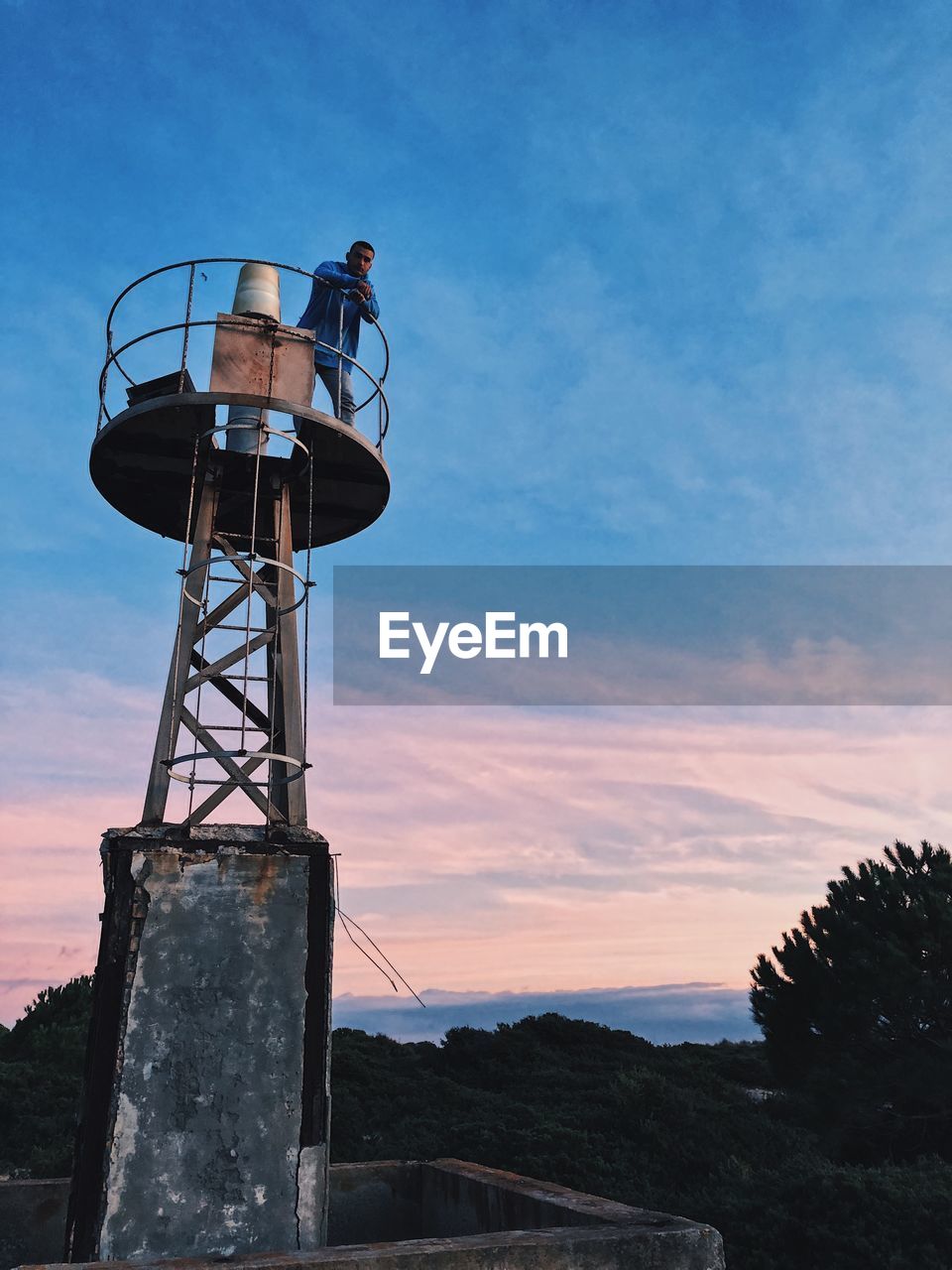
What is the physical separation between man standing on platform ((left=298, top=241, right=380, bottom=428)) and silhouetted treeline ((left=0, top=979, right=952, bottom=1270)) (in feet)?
34.5

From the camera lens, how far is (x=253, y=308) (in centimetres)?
915

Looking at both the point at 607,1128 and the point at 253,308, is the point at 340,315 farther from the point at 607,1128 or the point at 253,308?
the point at 607,1128

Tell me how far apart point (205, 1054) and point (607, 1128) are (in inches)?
578

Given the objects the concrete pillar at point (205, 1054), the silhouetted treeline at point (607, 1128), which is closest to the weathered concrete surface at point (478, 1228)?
the concrete pillar at point (205, 1054)

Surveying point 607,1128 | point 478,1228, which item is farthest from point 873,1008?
point 478,1228

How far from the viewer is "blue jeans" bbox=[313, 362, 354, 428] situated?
368 inches

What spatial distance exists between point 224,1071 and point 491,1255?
2.17 m

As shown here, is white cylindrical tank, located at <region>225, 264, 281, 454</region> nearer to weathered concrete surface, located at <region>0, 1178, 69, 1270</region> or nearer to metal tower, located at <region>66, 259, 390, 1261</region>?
metal tower, located at <region>66, 259, 390, 1261</region>

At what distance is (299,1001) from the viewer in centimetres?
689

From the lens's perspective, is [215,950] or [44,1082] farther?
[44,1082]

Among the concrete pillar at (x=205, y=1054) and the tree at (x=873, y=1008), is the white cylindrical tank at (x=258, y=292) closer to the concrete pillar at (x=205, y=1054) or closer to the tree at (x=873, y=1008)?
the concrete pillar at (x=205, y=1054)

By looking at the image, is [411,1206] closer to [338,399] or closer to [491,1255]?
[491,1255]

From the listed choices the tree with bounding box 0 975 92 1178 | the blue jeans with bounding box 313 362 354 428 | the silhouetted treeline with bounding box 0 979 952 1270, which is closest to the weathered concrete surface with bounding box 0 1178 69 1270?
the tree with bounding box 0 975 92 1178

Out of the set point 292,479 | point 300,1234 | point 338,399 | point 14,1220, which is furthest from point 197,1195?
point 338,399
